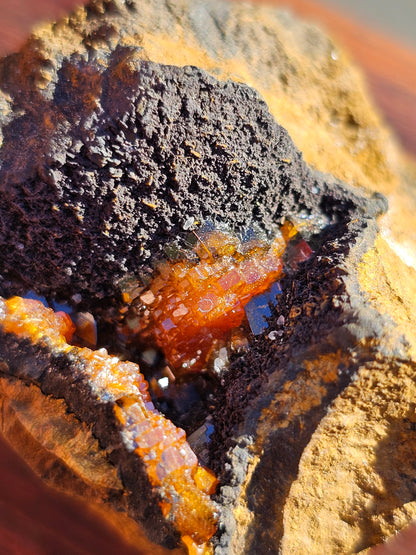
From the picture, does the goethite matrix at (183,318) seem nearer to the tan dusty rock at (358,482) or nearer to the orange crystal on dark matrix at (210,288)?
the orange crystal on dark matrix at (210,288)

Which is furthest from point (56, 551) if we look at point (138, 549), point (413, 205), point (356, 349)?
point (413, 205)

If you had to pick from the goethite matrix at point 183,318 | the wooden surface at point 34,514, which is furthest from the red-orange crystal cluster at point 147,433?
the wooden surface at point 34,514

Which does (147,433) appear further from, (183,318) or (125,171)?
(125,171)

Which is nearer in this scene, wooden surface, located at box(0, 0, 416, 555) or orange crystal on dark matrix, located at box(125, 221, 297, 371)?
wooden surface, located at box(0, 0, 416, 555)

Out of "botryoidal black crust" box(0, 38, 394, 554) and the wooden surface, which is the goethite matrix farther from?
the wooden surface

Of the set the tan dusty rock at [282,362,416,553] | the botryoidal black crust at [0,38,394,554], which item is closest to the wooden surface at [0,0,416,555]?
the botryoidal black crust at [0,38,394,554]

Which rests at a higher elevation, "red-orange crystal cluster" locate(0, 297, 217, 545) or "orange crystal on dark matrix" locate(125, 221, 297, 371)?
"orange crystal on dark matrix" locate(125, 221, 297, 371)

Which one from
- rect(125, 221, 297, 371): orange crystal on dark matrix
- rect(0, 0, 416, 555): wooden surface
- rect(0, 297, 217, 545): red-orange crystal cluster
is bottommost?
rect(0, 0, 416, 555): wooden surface

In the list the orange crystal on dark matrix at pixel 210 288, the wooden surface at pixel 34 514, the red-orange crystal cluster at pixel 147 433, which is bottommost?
the wooden surface at pixel 34 514

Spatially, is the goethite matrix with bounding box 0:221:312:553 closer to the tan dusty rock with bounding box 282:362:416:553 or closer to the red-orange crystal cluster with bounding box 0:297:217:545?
the red-orange crystal cluster with bounding box 0:297:217:545
